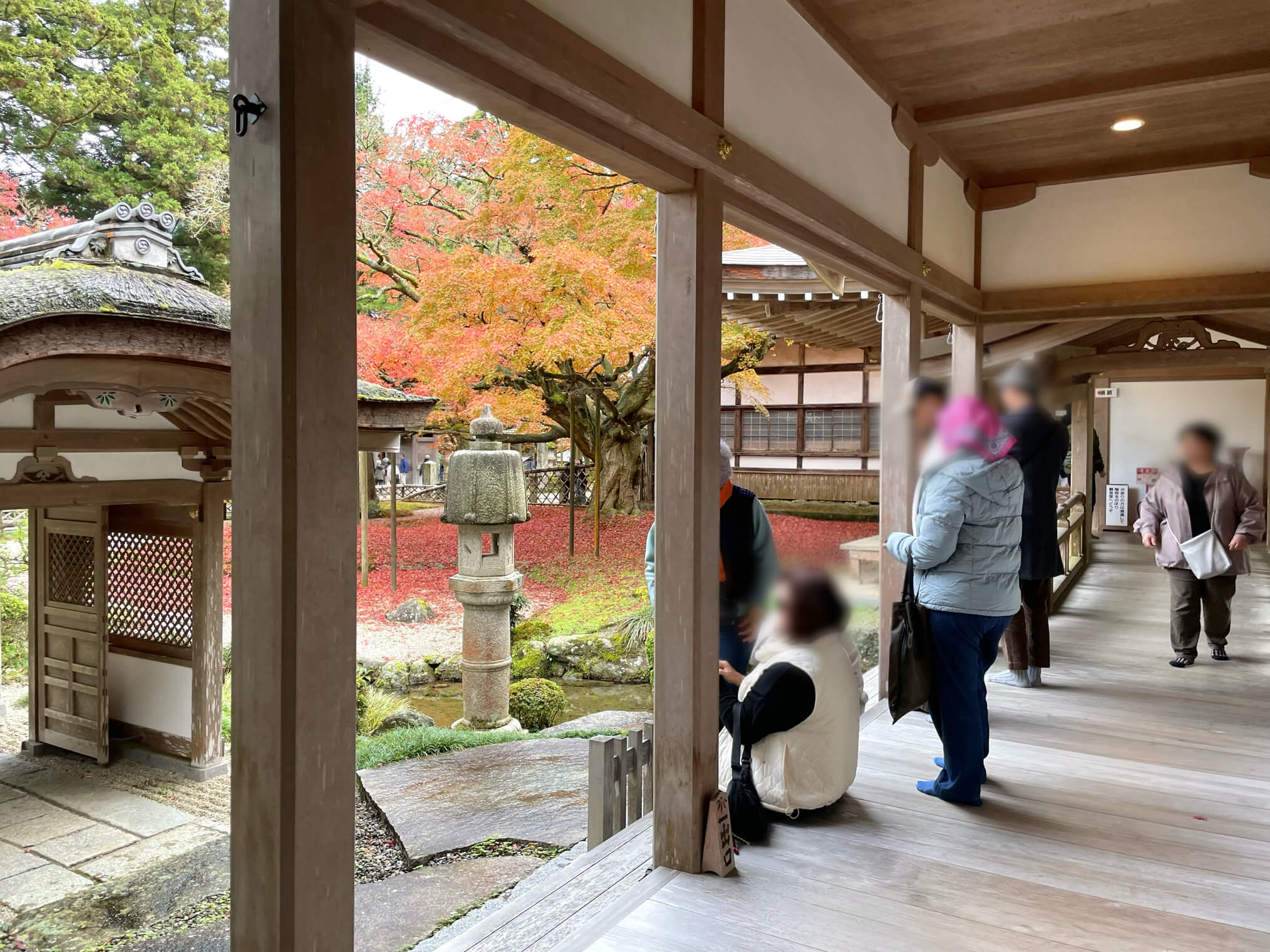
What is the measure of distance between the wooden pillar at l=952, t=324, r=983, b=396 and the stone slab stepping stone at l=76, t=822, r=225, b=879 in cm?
588

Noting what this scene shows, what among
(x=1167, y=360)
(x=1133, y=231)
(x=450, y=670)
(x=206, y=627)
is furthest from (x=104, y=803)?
(x=1167, y=360)

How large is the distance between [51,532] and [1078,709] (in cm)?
770

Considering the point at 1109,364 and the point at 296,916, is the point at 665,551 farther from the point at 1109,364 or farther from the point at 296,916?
the point at 1109,364

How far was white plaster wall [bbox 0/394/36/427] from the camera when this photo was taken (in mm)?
5598

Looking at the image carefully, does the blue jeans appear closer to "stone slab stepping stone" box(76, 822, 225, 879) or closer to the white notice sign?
"stone slab stepping stone" box(76, 822, 225, 879)

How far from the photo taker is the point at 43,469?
5965 millimetres

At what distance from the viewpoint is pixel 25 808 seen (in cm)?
618

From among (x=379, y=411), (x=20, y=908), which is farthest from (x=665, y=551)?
(x=20, y=908)

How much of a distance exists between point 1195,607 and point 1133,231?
7.38ft

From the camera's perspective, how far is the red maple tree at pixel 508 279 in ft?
29.2

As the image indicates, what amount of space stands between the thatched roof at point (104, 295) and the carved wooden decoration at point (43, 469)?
1947mm

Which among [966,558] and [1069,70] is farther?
[1069,70]

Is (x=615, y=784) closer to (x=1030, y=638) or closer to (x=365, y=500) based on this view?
(x=1030, y=638)

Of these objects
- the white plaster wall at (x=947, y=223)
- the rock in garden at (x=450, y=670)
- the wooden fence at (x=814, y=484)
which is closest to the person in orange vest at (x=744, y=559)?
the white plaster wall at (x=947, y=223)
